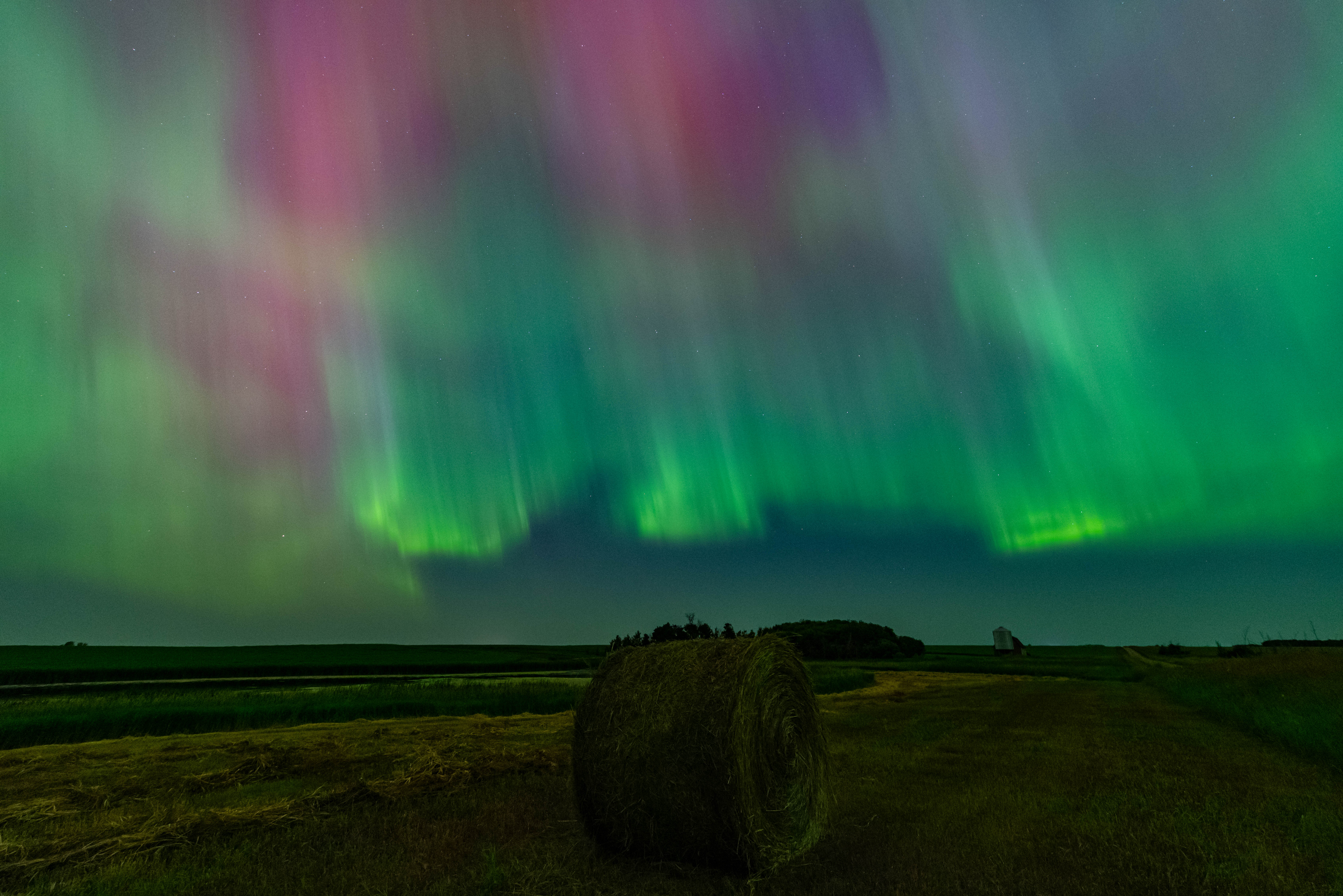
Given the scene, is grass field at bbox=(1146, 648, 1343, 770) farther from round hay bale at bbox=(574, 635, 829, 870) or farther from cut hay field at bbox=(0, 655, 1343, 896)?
round hay bale at bbox=(574, 635, 829, 870)

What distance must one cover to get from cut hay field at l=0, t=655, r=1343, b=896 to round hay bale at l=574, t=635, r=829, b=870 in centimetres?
30

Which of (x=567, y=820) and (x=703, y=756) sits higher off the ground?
(x=703, y=756)

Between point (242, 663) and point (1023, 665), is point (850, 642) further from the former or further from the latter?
point (242, 663)

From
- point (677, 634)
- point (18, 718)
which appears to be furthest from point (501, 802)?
point (18, 718)

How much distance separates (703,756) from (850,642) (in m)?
82.6

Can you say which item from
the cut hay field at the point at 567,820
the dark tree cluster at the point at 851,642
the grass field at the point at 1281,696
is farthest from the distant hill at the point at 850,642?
the cut hay field at the point at 567,820

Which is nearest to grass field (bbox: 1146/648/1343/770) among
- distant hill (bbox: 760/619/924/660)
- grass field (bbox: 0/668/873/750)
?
grass field (bbox: 0/668/873/750)

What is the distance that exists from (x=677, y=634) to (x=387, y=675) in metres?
47.6

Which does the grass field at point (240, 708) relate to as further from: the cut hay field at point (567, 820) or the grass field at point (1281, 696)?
the grass field at point (1281, 696)

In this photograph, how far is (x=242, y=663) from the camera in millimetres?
59906

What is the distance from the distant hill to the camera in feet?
270

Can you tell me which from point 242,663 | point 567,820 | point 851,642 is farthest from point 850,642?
point 567,820

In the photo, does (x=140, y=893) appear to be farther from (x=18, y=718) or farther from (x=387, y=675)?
(x=387, y=675)

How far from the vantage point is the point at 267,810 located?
8.28m
